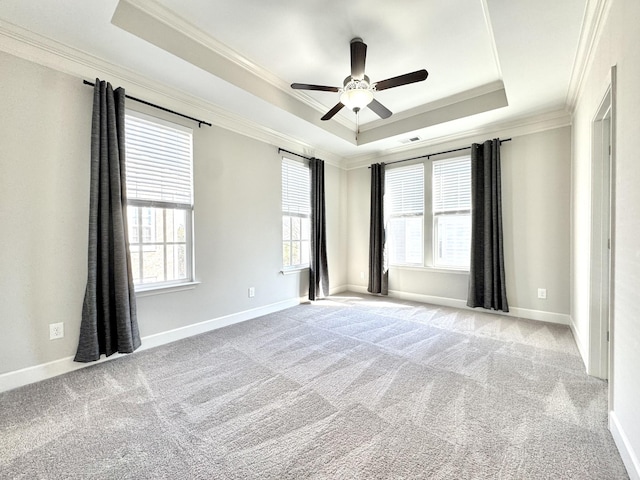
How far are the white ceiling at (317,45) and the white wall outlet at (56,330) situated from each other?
223 centimetres

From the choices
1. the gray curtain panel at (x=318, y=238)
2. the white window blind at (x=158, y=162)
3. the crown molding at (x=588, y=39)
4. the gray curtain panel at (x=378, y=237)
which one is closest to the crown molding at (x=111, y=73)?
the white window blind at (x=158, y=162)

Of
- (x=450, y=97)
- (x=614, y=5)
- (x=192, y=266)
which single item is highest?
(x=450, y=97)

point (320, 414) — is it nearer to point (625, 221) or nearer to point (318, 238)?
point (625, 221)

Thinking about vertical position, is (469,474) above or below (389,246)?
below

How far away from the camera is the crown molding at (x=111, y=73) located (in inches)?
81.7

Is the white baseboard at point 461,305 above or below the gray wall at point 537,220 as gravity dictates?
below

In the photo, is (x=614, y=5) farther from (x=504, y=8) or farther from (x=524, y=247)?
(x=524, y=247)

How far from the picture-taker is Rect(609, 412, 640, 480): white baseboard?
1259mm

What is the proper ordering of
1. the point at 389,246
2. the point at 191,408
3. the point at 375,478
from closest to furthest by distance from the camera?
the point at 375,478 < the point at 191,408 < the point at 389,246

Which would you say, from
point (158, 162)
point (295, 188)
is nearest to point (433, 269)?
point (295, 188)

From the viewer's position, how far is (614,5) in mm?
1651

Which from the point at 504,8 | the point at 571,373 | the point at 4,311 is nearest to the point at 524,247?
the point at 571,373

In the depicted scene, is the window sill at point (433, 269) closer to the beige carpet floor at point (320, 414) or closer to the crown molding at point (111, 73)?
the beige carpet floor at point (320, 414)

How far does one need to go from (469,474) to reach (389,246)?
384 cm
